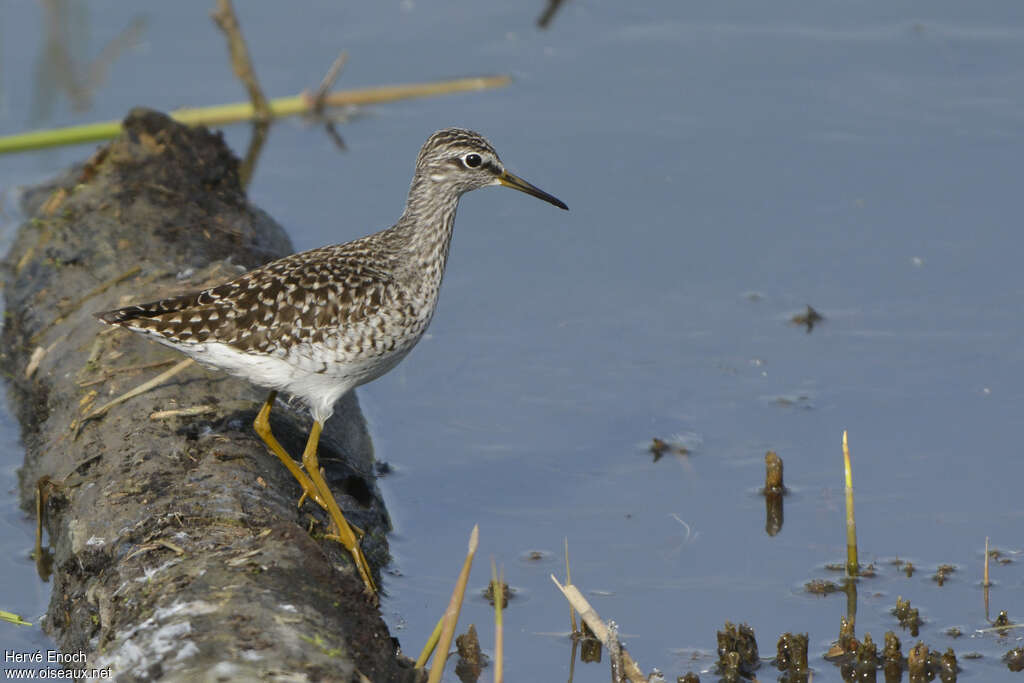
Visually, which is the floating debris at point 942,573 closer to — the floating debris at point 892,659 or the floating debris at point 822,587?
the floating debris at point 822,587

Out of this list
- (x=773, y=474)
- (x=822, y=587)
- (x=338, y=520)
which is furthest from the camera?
(x=773, y=474)

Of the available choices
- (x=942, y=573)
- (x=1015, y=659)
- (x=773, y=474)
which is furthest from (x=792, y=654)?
(x=773, y=474)

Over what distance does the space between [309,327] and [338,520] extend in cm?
104

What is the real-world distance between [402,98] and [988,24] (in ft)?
19.3

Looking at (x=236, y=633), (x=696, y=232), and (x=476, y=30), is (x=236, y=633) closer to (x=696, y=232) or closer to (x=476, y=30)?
(x=696, y=232)

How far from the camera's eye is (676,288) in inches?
436

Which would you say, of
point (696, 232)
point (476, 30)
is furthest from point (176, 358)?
point (476, 30)

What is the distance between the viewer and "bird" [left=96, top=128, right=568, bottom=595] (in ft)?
24.4

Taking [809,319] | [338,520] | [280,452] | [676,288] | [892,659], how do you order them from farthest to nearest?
[676,288]
[809,319]
[280,452]
[338,520]
[892,659]

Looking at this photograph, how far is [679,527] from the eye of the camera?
8539 mm

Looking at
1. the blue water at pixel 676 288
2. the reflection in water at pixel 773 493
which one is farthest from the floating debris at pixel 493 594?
the reflection in water at pixel 773 493

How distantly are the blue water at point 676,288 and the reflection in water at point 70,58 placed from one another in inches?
3.9

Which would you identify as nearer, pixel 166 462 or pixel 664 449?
pixel 166 462

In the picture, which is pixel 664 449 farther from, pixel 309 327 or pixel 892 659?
pixel 309 327
